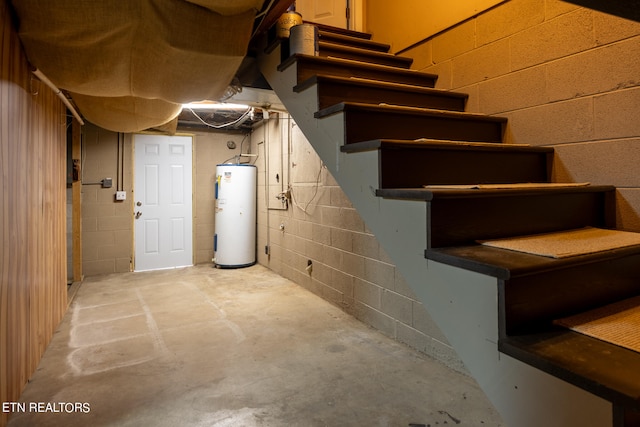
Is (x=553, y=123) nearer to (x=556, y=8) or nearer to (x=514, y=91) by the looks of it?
(x=514, y=91)

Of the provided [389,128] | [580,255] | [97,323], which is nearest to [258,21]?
[389,128]

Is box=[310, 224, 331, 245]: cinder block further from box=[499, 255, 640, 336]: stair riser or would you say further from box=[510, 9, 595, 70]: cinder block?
box=[499, 255, 640, 336]: stair riser

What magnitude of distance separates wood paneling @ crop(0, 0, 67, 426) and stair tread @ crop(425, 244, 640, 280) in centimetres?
206

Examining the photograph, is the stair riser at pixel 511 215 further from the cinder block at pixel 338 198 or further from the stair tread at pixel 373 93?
the cinder block at pixel 338 198

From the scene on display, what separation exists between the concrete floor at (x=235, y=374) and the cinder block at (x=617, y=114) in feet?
4.78

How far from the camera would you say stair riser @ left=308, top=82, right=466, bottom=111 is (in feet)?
5.76

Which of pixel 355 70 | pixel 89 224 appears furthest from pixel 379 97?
pixel 89 224

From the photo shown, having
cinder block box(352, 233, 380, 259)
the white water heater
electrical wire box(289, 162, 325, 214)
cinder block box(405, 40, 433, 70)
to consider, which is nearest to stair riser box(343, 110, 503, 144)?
cinder block box(405, 40, 433, 70)

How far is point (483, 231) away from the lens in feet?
3.98

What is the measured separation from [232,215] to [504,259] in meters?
4.62

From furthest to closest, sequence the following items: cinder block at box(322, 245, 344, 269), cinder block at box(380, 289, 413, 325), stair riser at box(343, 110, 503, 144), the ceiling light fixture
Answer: the ceiling light fixture, cinder block at box(322, 245, 344, 269), cinder block at box(380, 289, 413, 325), stair riser at box(343, 110, 503, 144)

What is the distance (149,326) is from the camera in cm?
299

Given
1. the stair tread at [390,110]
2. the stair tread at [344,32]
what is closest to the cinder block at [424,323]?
the stair tread at [390,110]

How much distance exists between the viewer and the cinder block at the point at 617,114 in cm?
143
